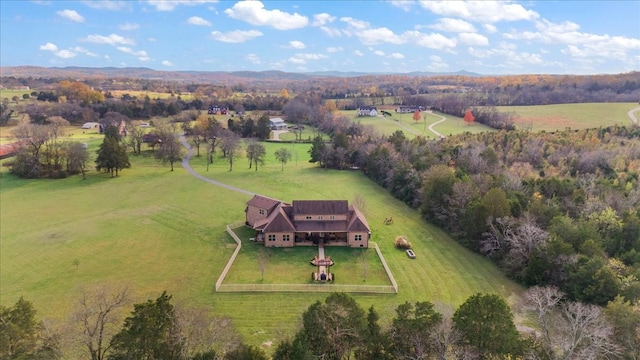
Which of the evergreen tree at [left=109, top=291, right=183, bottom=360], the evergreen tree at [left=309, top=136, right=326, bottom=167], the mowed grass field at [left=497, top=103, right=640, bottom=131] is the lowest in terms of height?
the evergreen tree at [left=109, top=291, right=183, bottom=360]

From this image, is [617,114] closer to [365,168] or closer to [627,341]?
[365,168]

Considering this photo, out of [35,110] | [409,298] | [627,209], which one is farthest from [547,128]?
[35,110]

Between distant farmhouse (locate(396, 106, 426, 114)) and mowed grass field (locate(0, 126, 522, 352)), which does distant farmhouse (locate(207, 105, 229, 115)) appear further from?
mowed grass field (locate(0, 126, 522, 352))

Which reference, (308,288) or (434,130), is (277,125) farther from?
(308,288)

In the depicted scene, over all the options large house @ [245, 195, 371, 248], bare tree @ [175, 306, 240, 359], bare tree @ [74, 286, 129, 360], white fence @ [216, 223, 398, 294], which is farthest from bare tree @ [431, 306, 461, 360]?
large house @ [245, 195, 371, 248]

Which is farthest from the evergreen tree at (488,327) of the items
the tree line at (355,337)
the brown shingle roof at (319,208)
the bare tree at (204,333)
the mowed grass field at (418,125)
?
the mowed grass field at (418,125)

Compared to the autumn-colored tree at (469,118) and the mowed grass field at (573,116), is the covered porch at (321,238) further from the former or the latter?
the autumn-colored tree at (469,118)
